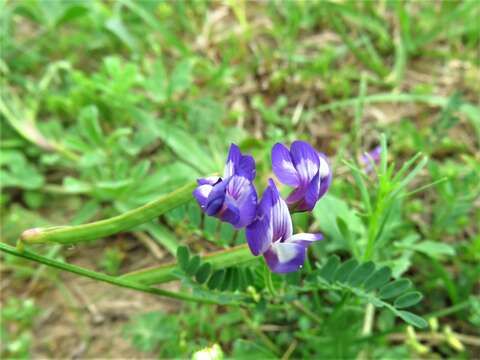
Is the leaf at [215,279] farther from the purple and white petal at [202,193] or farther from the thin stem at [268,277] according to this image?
the purple and white petal at [202,193]

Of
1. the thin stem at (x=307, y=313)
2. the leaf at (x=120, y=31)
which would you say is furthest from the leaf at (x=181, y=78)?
the thin stem at (x=307, y=313)

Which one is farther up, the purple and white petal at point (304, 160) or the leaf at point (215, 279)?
the purple and white petal at point (304, 160)

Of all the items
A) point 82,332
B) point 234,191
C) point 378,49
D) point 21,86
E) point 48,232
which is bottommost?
point 82,332

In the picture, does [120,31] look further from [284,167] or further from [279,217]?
[279,217]

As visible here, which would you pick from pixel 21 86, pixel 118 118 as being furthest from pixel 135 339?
pixel 21 86

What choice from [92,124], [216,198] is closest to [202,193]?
[216,198]

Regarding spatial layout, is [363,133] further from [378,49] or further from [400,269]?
[400,269]
